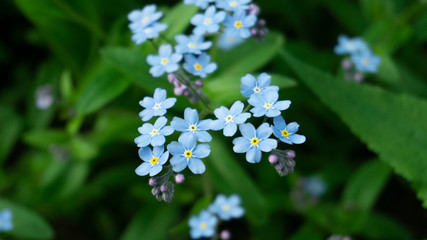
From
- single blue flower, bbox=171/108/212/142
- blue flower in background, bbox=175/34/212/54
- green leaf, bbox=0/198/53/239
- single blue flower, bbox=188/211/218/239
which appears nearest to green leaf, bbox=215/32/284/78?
blue flower in background, bbox=175/34/212/54

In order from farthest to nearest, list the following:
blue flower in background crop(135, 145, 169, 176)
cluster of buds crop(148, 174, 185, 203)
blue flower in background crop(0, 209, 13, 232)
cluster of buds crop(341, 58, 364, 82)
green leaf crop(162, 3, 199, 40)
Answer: cluster of buds crop(341, 58, 364, 82) < green leaf crop(162, 3, 199, 40) < blue flower in background crop(0, 209, 13, 232) < cluster of buds crop(148, 174, 185, 203) < blue flower in background crop(135, 145, 169, 176)

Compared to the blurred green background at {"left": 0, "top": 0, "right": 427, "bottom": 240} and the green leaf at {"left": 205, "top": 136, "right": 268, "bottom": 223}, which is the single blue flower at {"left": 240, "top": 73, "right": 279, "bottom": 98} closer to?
the blurred green background at {"left": 0, "top": 0, "right": 427, "bottom": 240}

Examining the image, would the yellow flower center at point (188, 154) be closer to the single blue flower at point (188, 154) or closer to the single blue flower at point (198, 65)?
the single blue flower at point (188, 154)

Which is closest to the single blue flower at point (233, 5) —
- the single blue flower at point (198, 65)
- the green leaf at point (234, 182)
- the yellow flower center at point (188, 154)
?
the single blue flower at point (198, 65)

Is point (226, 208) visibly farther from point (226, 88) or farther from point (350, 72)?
Answer: point (350, 72)

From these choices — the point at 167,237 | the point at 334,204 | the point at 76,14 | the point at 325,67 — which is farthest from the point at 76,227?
the point at 325,67

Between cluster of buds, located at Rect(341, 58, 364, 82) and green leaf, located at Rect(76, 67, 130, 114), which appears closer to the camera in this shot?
green leaf, located at Rect(76, 67, 130, 114)
